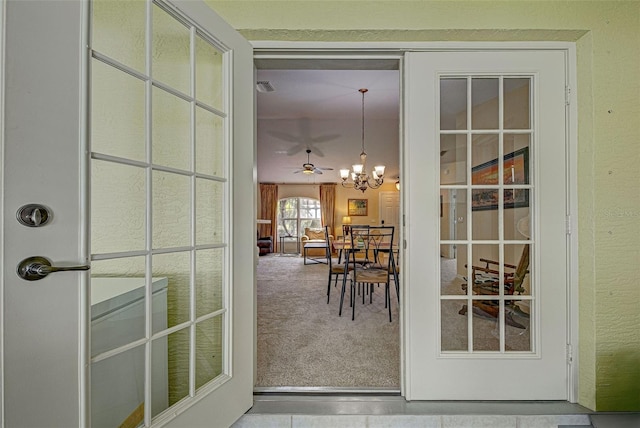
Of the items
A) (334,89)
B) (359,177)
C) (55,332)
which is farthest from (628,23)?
(359,177)

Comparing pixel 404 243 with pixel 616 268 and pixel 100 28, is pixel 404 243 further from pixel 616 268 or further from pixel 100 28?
pixel 100 28

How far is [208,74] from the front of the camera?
1392mm

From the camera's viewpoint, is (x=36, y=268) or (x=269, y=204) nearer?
(x=36, y=268)

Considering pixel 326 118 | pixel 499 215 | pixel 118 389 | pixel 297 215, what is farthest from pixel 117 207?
pixel 297 215

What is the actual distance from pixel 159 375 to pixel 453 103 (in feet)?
6.11

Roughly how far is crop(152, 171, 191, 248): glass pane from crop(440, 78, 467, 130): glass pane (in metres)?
1.31

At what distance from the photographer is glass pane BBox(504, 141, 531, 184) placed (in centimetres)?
159

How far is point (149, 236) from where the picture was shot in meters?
1.15

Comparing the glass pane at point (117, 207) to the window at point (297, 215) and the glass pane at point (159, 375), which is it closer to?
the glass pane at point (159, 375)

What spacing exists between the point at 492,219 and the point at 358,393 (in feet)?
3.84

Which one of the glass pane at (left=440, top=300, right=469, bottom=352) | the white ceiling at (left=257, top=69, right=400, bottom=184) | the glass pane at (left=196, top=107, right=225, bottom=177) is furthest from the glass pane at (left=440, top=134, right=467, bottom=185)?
the white ceiling at (left=257, top=69, right=400, bottom=184)

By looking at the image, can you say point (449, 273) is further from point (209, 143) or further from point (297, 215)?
point (297, 215)

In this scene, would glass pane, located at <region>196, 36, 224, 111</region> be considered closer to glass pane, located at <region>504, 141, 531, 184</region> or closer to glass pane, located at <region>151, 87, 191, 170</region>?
glass pane, located at <region>151, 87, 191, 170</region>

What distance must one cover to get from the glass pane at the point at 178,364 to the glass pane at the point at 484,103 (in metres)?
1.73
